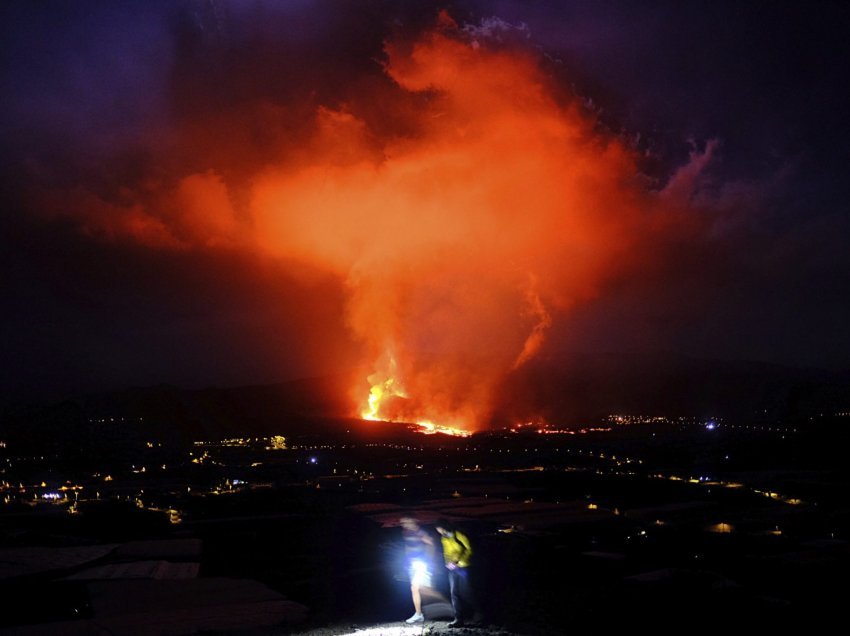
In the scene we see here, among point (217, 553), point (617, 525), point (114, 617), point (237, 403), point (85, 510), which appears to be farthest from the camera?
point (237, 403)

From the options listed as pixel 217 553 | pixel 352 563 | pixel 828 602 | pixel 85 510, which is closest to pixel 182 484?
pixel 85 510

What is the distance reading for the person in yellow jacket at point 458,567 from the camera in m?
13.5

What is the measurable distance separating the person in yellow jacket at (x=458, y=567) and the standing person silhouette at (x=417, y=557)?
0.46 metres

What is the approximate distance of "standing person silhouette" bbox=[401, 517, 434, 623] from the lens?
14157 millimetres

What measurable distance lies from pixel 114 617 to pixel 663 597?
10122mm

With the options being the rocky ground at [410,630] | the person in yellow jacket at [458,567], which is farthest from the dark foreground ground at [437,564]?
the person in yellow jacket at [458,567]

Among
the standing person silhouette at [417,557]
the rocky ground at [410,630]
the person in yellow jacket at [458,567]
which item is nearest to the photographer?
the rocky ground at [410,630]

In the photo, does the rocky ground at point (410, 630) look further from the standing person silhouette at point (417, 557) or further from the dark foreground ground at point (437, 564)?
the standing person silhouette at point (417, 557)

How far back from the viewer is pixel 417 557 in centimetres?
1827

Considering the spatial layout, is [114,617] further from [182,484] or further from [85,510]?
[182,484]

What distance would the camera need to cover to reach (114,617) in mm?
13297

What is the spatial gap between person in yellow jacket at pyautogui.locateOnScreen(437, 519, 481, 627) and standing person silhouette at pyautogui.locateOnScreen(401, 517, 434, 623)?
46cm

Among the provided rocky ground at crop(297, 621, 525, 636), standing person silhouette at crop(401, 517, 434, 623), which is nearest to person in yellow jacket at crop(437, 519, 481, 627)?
rocky ground at crop(297, 621, 525, 636)

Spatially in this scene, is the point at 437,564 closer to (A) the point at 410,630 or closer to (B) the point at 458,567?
(B) the point at 458,567
